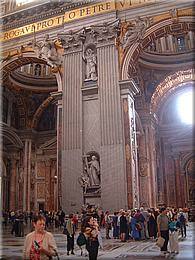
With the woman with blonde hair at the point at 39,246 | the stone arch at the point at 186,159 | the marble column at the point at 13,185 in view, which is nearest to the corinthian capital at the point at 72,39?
the marble column at the point at 13,185

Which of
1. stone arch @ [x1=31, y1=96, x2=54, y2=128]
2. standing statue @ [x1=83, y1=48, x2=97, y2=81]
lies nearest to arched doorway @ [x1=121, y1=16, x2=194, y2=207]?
standing statue @ [x1=83, y1=48, x2=97, y2=81]

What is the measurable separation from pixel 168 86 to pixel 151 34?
7.70 m

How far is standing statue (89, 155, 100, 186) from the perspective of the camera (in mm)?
11992

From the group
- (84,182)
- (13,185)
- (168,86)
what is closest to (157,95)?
(168,86)

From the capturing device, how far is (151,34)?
518 inches

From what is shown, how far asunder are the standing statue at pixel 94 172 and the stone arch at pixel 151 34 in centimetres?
319

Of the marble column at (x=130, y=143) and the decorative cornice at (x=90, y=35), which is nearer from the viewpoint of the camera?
the marble column at (x=130, y=143)

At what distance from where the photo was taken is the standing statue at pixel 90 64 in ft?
43.5

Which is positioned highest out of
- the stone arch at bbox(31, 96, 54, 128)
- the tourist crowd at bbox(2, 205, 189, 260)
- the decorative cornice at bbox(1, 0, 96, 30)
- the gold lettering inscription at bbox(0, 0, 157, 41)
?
the decorative cornice at bbox(1, 0, 96, 30)

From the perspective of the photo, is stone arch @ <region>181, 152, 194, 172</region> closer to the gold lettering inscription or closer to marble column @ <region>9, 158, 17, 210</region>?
marble column @ <region>9, 158, 17, 210</region>

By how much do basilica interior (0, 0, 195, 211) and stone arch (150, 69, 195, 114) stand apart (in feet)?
0.20

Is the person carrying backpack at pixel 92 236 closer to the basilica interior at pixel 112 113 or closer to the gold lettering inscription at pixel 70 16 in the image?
the basilica interior at pixel 112 113

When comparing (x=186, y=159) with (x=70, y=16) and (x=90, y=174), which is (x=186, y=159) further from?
(x=70, y=16)

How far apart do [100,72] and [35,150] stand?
9.67 metres
